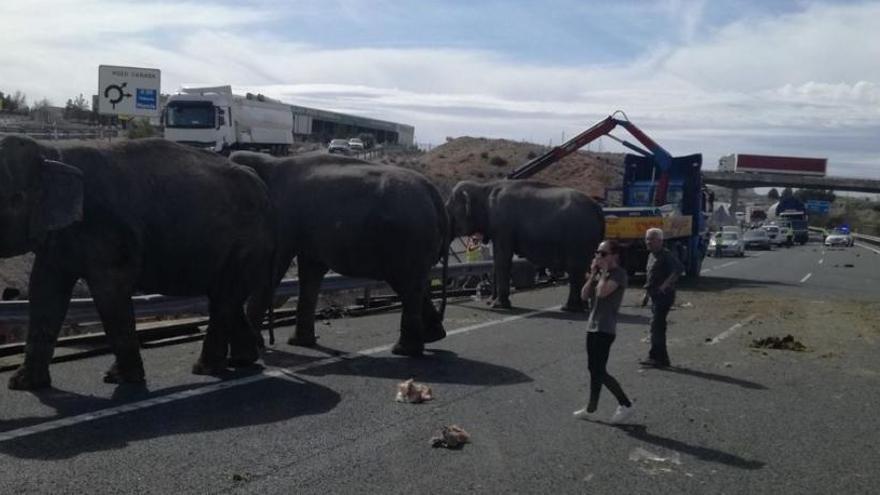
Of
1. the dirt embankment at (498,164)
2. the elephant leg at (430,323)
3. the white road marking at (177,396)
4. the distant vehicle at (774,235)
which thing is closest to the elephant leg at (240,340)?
the white road marking at (177,396)

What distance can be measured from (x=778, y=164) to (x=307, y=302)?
96912 mm

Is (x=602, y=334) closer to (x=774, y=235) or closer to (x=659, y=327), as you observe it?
(x=659, y=327)

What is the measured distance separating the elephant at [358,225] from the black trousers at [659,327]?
2582mm

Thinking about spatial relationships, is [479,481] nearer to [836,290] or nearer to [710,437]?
[710,437]

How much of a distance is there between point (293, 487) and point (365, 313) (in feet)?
32.9

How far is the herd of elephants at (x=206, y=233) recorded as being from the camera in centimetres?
879

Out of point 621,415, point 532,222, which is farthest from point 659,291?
point 532,222

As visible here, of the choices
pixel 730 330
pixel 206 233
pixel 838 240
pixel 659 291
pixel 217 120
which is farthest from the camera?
pixel 838 240

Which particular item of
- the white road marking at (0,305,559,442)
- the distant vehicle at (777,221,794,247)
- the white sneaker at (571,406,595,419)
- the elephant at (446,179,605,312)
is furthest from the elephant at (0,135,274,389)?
the distant vehicle at (777,221,794,247)

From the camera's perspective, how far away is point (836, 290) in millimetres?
27172

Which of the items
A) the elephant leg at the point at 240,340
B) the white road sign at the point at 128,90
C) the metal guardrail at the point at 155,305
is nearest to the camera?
the elephant leg at the point at 240,340

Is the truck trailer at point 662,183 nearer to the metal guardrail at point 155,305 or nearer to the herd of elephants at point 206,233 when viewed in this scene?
the metal guardrail at point 155,305

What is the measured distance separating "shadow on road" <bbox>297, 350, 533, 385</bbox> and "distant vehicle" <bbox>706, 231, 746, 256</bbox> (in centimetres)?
4049

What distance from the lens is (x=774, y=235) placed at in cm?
7144
